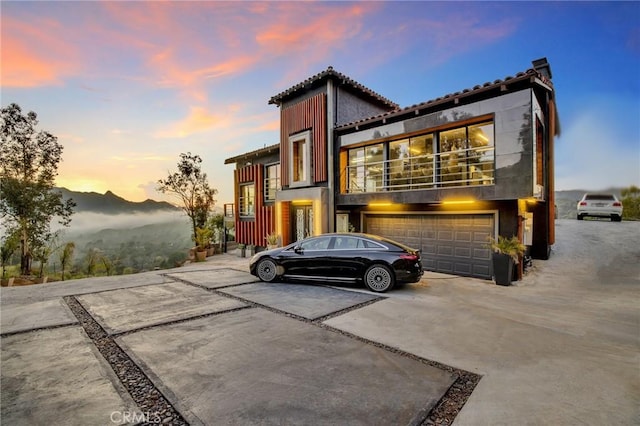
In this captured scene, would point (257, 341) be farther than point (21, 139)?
No

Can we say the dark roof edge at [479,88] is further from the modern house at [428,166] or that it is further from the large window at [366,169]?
the large window at [366,169]

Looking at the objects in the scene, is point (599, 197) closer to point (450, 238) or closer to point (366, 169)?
point (450, 238)

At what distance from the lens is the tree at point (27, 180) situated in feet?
37.2

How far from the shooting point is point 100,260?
16.3 meters

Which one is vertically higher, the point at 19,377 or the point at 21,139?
the point at 21,139

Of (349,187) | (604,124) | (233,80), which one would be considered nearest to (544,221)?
(604,124)

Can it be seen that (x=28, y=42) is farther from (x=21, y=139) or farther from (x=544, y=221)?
(x=544, y=221)

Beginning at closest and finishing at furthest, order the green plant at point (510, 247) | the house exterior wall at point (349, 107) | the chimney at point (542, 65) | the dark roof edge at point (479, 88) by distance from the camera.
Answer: the dark roof edge at point (479, 88) → the green plant at point (510, 247) → the chimney at point (542, 65) → the house exterior wall at point (349, 107)

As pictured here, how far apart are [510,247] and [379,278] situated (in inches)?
151

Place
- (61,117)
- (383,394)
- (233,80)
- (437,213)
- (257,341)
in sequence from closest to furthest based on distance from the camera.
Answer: (383,394), (257,341), (437,213), (61,117), (233,80)

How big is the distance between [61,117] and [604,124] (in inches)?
839

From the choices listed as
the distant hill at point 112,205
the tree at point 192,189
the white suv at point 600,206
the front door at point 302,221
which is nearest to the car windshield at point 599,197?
the white suv at point 600,206

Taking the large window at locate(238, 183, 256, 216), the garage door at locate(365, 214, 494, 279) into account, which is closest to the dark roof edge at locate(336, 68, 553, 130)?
the garage door at locate(365, 214, 494, 279)

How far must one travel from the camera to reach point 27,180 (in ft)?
38.3
